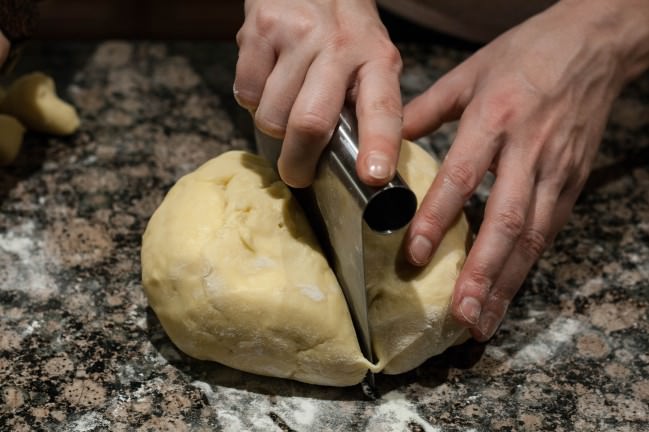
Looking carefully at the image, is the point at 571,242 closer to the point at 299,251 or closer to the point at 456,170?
the point at 456,170

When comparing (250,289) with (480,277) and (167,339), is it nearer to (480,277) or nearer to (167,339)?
(167,339)

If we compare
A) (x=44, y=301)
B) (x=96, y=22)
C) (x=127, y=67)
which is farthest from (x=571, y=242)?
(x=96, y=22)

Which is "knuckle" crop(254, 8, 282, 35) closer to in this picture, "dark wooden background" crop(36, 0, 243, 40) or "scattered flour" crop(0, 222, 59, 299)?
"scattered flour" crop(0, 222, 59, 299)

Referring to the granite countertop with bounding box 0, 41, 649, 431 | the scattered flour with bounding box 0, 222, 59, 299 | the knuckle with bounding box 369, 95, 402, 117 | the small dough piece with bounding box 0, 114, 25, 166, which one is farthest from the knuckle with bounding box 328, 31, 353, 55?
the small dough piece with bounding box 0, 114, 25, 166

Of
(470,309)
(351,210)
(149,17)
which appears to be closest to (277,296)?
(351,210)

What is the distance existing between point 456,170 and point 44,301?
0.81 m

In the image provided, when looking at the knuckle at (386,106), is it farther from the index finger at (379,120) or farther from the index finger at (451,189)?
the index finger at (451,189)

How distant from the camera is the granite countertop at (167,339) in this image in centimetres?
135

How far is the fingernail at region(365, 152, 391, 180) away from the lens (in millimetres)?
1145

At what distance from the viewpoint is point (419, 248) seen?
4.29 ft

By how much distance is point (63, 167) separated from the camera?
1853mm

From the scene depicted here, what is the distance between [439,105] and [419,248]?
41 cm

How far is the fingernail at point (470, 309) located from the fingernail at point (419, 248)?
0.10 m

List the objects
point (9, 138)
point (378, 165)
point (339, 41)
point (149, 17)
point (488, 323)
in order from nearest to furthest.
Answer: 1. point (378, 165)
2. point (339, 41)
3. point (488, 323)
4. point (9, 138)
5. point (149, 17)
